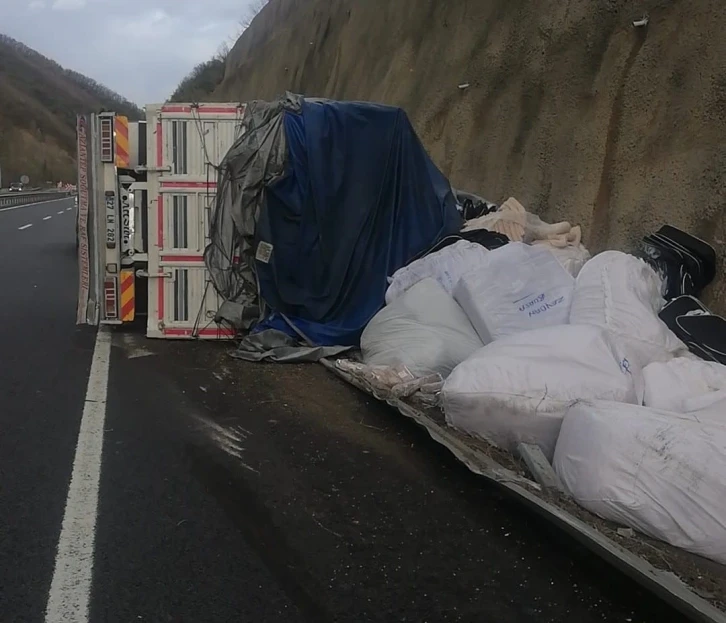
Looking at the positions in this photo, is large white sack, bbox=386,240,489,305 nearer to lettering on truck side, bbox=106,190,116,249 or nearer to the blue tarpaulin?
the blue tarpaulin

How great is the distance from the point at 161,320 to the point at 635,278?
411 cm

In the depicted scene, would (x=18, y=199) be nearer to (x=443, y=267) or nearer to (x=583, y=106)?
(x=583, y=106)

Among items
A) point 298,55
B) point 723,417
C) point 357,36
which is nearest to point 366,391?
point 723,417

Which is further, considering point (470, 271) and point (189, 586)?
point (470, 271)

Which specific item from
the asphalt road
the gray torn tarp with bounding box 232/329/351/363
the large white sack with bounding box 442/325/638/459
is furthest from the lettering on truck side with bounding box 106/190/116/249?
the large white sack with bounding box 442/325/638/459

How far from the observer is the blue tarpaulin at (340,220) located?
699 centimetres

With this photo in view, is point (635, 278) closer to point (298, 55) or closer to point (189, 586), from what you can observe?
point (189, 586)

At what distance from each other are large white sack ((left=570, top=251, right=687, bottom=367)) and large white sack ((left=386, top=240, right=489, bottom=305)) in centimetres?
105

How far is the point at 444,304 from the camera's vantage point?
607 centimetres

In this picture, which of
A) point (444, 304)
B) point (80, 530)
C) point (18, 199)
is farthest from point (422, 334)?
point (18, 199)

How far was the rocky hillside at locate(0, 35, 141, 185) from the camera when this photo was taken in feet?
277

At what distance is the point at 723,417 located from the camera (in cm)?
370

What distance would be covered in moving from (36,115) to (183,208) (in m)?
105

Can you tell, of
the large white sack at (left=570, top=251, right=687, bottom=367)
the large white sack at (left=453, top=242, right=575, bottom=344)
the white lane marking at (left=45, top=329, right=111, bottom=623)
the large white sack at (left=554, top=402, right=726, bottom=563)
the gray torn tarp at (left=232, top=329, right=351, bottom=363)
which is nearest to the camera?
the white lane marking at (left=45, top=329, right=111, bottom=623)
